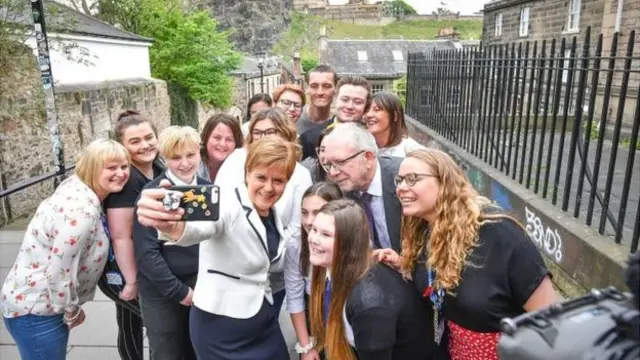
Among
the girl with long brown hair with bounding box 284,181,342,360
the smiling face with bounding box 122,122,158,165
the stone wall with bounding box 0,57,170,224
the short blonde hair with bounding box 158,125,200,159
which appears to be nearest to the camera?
the girl with long brown hair with bounding box 284,181,342,360

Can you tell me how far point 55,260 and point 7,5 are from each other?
7.44 metres

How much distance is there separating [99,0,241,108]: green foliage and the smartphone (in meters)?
18.8

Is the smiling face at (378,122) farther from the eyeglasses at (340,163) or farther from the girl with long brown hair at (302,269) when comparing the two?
the girl with long brown hair at (302,269)

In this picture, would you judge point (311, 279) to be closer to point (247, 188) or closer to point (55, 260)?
point (247, 188)

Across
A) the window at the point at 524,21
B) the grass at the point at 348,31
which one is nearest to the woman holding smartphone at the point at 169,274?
the window at the point at 524,21

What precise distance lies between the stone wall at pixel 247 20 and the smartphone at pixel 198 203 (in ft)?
191

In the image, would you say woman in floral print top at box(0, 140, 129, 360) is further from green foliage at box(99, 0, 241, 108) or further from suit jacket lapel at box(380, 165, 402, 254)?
green foliage at box(99, 0, 241, 108)

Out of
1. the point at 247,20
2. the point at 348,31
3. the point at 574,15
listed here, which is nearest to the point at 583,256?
the point at 574,15

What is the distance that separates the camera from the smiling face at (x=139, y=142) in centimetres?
284

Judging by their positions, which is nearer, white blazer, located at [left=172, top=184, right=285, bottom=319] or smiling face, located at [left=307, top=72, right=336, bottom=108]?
white blazer, located at [left=172, top=184, right=285, bottom=319]

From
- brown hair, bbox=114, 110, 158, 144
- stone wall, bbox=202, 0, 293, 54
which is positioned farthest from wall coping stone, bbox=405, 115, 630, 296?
stone wall, bbox=202, 0, 293, 54

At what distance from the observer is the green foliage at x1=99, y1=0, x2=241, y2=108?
63.9ft

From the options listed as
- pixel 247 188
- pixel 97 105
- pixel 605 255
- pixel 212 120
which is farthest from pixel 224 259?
pixel 97 105

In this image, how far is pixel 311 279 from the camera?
2.32 m
